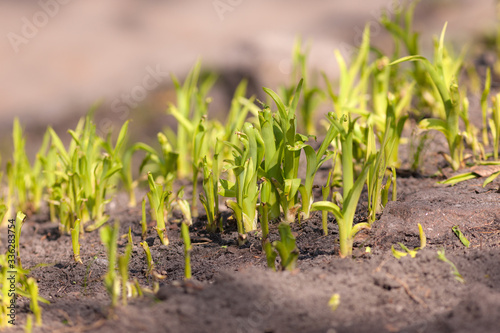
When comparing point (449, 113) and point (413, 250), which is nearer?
point (413, 250)

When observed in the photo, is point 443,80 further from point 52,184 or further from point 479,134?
point 52,184

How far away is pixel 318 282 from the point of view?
139cm

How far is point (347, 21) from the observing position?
25.4 feet

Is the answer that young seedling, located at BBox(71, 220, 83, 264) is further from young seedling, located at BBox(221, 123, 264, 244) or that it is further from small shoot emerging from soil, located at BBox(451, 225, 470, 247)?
small shoot emerging from soil, located at BBox(451, 225, 470, 247)

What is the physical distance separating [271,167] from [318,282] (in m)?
0.60

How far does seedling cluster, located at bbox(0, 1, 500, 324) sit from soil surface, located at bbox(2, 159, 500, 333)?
0.06 metres

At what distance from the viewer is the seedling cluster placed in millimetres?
1616

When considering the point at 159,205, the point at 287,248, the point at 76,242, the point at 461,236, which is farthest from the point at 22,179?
the point at 461,236

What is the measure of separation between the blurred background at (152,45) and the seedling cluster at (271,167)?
1772 mm

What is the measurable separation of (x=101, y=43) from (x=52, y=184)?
579cm

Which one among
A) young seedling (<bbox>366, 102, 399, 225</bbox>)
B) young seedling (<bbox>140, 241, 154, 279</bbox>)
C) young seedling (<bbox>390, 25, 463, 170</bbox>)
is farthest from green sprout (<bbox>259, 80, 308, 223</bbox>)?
young seedling (<bbox>390, 25, 463, 170</bbox>)

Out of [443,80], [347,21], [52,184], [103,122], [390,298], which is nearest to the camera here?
[390,298]

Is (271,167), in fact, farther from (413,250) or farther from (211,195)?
(413,250)

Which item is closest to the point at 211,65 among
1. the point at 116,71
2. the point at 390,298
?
the point at 116,71
